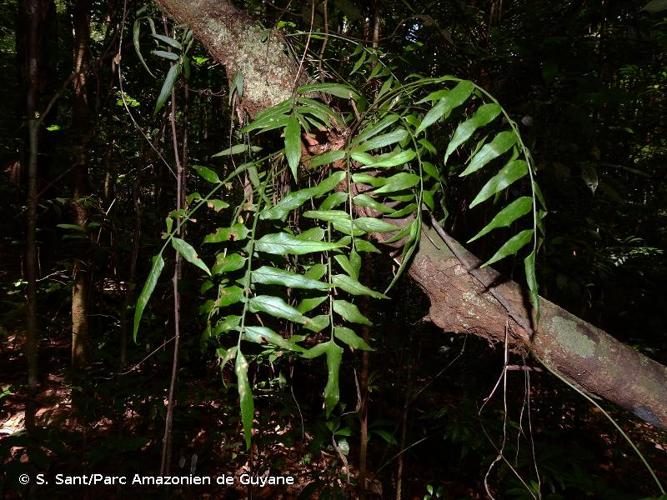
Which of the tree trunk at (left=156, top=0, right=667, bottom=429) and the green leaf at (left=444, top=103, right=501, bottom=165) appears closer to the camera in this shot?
the green leaf at (left=444, top=103, right=501, bottom=165)

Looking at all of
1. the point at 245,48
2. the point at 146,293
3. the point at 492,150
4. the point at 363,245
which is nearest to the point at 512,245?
the point at 492,150

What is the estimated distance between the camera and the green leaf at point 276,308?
2.46 feet

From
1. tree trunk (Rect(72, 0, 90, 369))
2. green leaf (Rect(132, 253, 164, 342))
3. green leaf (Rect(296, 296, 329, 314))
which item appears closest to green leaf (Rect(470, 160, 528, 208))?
green leaf (Rect(296, 296, 329, 314))

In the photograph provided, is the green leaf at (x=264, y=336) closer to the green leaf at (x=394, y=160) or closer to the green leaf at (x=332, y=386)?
the green leaf at (x=332, y=386)

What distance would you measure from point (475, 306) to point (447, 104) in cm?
49

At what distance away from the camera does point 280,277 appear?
0.78m

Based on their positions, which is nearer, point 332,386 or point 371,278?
point 332,386

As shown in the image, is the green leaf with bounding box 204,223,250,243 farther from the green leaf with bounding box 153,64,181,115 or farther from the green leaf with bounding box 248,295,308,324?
the green leaf with bounding box 153,64,181,115

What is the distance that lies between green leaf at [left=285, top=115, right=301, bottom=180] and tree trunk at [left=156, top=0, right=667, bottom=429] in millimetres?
305

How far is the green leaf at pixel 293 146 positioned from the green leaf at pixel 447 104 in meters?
0.23

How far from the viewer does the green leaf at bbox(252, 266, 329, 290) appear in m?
0.76

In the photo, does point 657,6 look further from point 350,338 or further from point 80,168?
point 80,168

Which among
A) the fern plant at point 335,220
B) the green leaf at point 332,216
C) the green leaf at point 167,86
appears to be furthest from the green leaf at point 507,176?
the green leaf at point 167,86

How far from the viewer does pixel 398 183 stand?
2.66 feet
